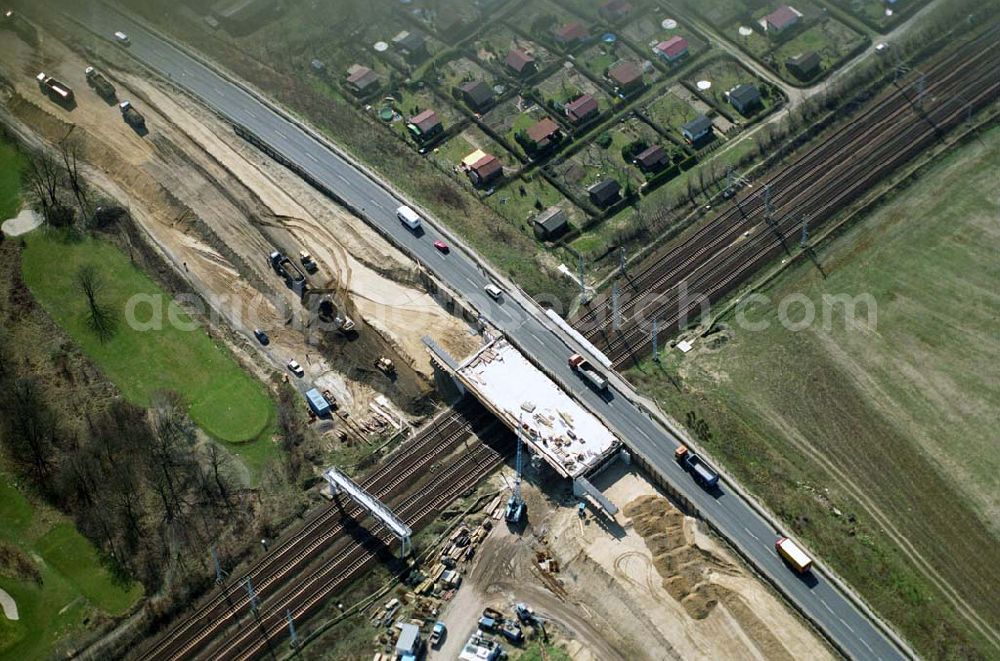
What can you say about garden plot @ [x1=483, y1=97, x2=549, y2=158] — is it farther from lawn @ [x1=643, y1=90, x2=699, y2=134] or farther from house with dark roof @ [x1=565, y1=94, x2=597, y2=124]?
lawn @ [x1=643, y1=90, x2=699, y2=134]

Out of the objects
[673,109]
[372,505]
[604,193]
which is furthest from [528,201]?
[372,505]

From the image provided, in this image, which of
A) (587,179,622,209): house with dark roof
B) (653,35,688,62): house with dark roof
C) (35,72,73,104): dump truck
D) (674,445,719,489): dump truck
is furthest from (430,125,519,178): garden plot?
(35,72,73,104): dump truck

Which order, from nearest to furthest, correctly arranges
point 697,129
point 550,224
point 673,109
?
point 550,224 < point 697,129 < point 673,109

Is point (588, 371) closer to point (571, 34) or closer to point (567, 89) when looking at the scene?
point (567, 89)

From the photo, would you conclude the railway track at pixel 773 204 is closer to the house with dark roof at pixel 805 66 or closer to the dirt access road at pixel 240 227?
the house with dark roof at pixel 805 66

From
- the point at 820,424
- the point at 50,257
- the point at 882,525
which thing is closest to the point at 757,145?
the point at 820,424

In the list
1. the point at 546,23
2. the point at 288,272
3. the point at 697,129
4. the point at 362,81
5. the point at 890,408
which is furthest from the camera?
the point at 546,23

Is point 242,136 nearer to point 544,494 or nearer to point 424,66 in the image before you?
point 424,66
